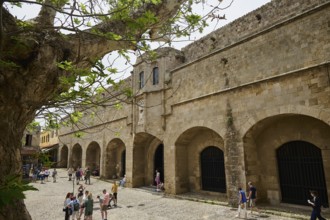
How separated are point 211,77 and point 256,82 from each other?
2585mm

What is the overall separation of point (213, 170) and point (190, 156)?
1.67m

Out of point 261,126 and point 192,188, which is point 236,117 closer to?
point 261,126

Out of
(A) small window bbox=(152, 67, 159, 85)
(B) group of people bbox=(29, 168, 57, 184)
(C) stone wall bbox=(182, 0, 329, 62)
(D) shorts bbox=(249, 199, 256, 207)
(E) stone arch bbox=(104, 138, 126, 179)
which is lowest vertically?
(D) shorts bbox=(249, 199, 256, 207)

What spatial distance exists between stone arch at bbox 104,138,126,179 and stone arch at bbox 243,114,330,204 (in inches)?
493

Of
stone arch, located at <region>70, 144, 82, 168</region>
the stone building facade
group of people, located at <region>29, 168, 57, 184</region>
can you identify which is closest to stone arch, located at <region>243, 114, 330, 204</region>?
the stone building facade

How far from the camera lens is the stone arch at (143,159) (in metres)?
16.9

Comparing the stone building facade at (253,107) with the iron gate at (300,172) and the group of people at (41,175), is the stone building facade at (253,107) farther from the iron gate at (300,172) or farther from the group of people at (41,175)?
the group of people at (41,175)

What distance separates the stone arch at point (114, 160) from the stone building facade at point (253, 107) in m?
6.06

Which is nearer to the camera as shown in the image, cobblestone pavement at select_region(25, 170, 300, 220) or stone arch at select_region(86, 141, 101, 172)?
cobblestone pavement at select_region(25, 170, 300, 220)

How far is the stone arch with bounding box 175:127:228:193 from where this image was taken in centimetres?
1323

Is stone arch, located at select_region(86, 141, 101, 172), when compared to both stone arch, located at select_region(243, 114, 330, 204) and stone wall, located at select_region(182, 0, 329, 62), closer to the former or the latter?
stone wall, located at select_region(182, 0, 329, 62)

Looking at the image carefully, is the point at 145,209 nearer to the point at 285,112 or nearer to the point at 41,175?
the point at 285,112

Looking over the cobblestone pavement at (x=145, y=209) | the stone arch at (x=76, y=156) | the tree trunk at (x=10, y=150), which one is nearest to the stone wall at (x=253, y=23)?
the cobblestone pavement at (x=145, y=209)

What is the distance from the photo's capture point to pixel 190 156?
13953 millimetres
